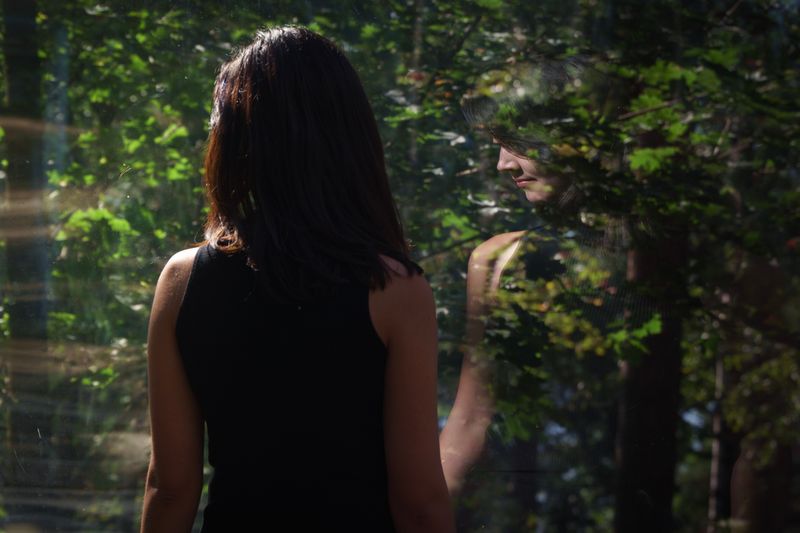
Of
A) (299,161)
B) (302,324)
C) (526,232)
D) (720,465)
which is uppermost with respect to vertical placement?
(299,161)

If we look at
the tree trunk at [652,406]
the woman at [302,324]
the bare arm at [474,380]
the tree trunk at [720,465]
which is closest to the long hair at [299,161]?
the woman at [302,324]

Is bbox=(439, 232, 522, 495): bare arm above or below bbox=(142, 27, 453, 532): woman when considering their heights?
below

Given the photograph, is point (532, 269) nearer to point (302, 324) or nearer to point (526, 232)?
point (526, 232)

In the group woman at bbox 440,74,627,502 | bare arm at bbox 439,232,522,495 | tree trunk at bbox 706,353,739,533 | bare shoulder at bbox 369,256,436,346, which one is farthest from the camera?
tree trunk at bbox 706,353,739,533

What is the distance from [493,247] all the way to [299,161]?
1.40 m

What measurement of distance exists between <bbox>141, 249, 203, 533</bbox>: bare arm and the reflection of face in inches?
58.5

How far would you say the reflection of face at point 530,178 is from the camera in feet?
8.52

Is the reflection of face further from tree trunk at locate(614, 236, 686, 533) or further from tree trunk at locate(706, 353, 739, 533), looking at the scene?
tree trunk at locate(706, 353, 739, 533)

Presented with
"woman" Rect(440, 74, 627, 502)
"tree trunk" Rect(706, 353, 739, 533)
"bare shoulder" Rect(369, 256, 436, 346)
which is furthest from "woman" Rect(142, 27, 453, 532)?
"tree trunk" Rect(706, 353, 739, 533)

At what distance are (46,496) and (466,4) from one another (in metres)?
1.98

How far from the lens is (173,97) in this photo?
275 centimetres

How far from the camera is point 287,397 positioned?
126 centimetres

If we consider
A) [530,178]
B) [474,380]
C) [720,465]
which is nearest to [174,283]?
[474,380]

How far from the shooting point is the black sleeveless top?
1240 mm
